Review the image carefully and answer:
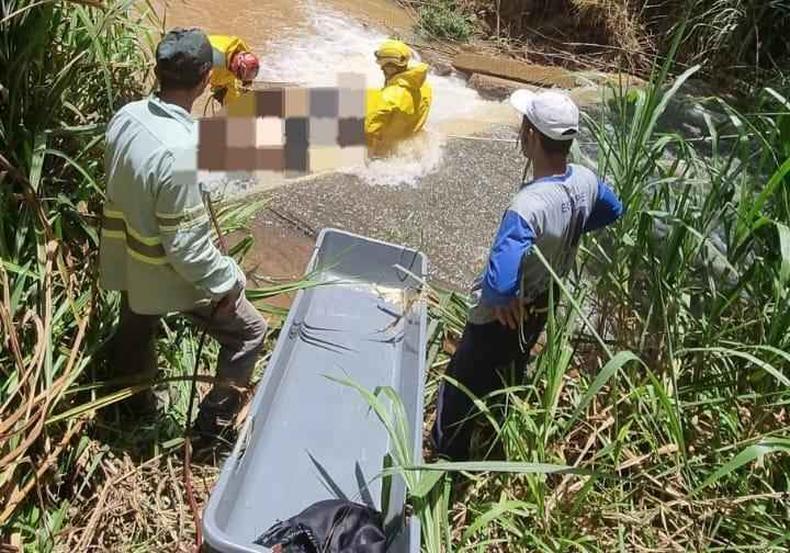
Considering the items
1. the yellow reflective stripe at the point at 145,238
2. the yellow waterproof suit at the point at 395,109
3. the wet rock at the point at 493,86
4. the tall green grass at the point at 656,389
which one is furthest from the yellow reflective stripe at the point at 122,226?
the wet rock at the point at 493,86

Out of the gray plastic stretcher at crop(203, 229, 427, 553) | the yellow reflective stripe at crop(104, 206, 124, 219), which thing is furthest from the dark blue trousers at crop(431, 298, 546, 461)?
the yellow reflective stripe at crop(104, 206, 124, 219)

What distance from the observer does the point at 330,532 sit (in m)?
2.20

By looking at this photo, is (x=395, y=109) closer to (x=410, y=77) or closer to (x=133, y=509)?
(x=410, y=77)

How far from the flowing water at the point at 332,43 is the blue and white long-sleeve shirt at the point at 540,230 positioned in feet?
8.91

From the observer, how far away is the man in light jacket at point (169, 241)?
2342 millimetres

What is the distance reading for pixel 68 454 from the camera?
256 centimetres

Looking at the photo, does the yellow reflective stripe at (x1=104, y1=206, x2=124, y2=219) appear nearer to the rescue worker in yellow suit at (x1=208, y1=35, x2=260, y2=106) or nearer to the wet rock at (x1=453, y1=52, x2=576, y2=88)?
the rescue worker in yellow suit at (x1=208, y1=35, x2=260, y2=106)

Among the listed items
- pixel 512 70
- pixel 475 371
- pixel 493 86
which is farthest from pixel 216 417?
pixel 512 70

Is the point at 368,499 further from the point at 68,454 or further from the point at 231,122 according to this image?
the point at 231,122

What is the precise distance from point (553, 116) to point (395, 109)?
2735 mm

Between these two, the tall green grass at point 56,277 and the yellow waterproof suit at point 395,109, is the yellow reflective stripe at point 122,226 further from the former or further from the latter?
the yellow waterproof suit at point 395,109


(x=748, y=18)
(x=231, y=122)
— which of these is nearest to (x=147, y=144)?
(x=231, y=122)

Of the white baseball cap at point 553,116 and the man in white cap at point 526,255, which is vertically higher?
the white baseball cap at point 553,116

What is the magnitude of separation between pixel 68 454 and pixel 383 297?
1.61 metres
